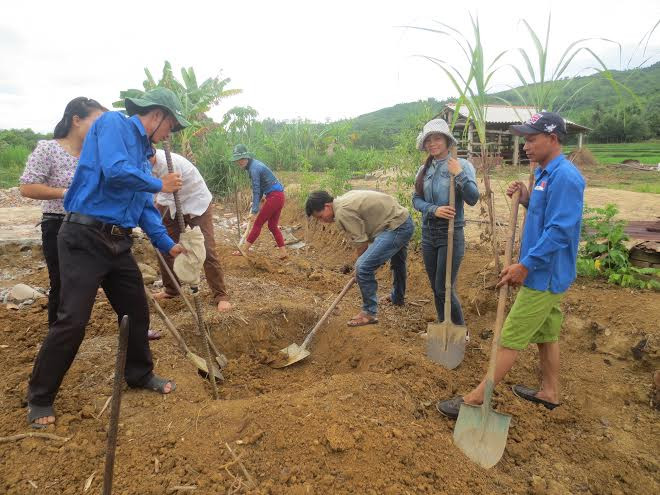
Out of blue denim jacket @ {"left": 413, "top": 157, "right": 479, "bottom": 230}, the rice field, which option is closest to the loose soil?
blue denim jacket @ {"left": 413, "top": 157, "right": 479, "bottom": 230}

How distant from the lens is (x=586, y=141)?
104 feet

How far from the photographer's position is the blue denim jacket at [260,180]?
600 cm

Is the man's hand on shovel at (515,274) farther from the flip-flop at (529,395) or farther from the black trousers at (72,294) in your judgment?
the black trousers at (72,294)

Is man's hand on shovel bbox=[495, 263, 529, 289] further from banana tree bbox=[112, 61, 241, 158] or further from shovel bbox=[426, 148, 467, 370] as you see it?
banana tree bbox=[112, 61, 241, 158]

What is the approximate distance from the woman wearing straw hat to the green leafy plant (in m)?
1.56

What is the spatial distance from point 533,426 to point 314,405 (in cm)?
139

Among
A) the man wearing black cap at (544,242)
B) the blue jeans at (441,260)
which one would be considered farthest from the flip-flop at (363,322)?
the man wearing black cap at (544,242)

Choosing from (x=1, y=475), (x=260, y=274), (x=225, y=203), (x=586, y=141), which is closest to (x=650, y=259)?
(x=260, y=274)

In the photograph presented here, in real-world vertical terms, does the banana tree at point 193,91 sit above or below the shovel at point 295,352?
above

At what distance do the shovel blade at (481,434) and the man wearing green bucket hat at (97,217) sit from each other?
86.2 inches

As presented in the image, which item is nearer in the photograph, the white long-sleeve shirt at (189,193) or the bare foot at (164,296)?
the white long-sleeve shirt at (189,193)

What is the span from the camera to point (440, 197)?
11.2 feet

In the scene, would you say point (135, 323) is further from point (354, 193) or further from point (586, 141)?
point (586, 141)

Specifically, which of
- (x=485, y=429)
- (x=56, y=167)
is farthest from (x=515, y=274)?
(x=56, y=167)
